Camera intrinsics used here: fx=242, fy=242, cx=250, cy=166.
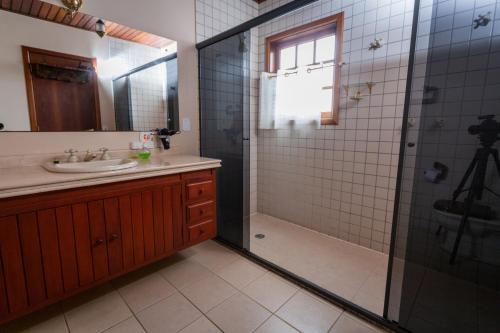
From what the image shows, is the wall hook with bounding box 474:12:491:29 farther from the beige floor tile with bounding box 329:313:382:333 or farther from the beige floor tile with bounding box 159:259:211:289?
the beige floor tile with bounding box 159:259:211:289

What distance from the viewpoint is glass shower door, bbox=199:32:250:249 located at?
2.09 meters

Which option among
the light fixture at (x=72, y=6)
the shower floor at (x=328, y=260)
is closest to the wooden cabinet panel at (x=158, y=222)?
the shower floor at (x=328, y=260)

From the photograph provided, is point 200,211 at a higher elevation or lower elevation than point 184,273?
higher

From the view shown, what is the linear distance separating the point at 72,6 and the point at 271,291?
233 centimetres

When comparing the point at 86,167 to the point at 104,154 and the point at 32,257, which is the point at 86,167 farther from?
the point at 32,257

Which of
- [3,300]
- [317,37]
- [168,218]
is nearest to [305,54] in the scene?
[317,37]

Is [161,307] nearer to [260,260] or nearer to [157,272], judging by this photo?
[157,272]

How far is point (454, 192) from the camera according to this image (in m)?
1.11

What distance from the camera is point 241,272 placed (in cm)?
191

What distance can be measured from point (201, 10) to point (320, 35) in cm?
119

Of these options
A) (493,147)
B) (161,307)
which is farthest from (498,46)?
(161,307)

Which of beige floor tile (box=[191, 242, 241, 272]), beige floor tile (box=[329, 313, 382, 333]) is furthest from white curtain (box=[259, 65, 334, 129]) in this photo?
beige floor tile (box=[329, 313, 382, 333])

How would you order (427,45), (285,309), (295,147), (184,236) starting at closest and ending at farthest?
(427,45)
(285,309)
(184,236)
(295,147)

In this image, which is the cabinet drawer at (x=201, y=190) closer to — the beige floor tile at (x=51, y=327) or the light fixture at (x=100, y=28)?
the beige floor tile at (x=51, y=327)
